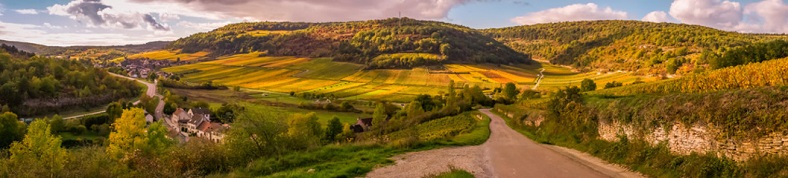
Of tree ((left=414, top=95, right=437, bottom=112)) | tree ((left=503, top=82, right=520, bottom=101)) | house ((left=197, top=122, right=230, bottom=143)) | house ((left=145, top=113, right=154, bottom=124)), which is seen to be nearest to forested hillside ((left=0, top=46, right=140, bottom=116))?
house ((left=145, top=113, right=154, bottom=124))

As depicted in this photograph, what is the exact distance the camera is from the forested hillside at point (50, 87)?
81.4m

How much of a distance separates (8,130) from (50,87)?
3675 centimetres

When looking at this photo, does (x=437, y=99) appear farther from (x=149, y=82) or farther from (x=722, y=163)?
(x=149, y=82)

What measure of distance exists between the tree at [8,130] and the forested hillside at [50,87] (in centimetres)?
2190

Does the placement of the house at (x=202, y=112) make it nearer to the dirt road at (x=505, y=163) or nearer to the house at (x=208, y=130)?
the house at (x=208, y=130)

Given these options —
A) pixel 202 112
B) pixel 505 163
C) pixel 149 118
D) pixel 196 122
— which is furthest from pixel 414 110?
pixel 149 118

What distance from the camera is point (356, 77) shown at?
130375mm

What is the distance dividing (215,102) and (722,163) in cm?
10278

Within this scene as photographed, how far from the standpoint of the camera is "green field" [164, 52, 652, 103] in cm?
10562

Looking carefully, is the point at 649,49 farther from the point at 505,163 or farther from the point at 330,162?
the point at 330,162

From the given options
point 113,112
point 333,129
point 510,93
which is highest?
point 510,93

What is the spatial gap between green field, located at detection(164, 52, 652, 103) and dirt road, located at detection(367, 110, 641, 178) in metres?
71.4

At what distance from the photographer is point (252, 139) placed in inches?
741

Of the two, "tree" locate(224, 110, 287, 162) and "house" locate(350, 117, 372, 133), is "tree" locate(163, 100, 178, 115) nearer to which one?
"house" locate(350, 117, 372, 133)
